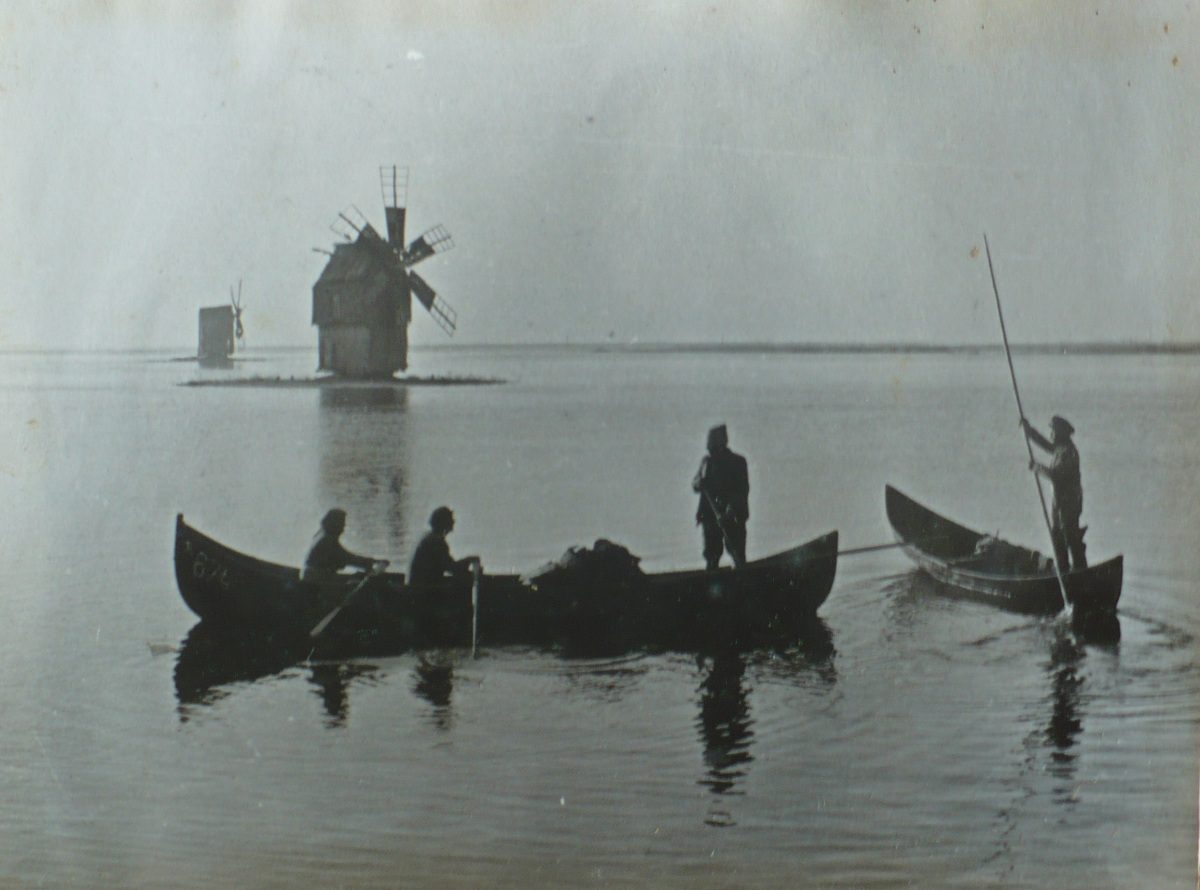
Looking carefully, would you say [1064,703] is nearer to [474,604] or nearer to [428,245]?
[474,604]

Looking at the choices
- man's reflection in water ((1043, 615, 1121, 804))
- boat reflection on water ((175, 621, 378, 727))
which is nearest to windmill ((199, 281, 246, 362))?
boat reflection on water ((175, 621, 378, 727))

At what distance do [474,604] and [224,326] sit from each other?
75.1 inches

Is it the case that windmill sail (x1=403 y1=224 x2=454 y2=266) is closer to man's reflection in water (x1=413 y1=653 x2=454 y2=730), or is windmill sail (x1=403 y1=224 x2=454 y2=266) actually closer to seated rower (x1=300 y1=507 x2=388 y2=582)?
seated rower (x1=300 y1=507 x2=388 y2=582)

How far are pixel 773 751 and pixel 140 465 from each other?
11.4 ft

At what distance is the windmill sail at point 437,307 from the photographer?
511 cm

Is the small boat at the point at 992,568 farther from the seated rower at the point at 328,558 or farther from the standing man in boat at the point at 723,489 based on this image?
the seated rower at the point at 328,558

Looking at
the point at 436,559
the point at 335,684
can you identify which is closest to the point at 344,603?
the point at 335,684

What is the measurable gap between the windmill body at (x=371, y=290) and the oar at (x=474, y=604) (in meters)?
1.33

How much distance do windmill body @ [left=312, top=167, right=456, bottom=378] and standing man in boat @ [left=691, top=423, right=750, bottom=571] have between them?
1607mm

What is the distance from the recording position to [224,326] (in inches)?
189

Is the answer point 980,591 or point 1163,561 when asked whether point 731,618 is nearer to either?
point 980,591

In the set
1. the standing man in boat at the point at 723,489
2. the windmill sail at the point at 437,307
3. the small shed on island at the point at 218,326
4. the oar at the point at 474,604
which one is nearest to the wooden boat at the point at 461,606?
the oar at the point at 474,604

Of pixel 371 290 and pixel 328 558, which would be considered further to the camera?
pixel 371 290

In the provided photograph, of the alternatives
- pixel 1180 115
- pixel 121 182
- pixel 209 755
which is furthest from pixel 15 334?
pixel 1180 115
